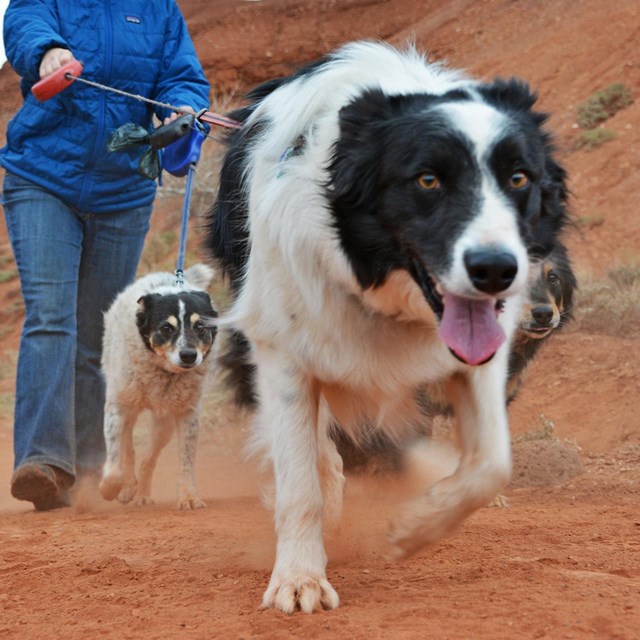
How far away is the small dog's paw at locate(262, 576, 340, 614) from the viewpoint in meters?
3.32

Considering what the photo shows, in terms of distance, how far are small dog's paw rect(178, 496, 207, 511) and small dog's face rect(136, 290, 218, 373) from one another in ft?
2.83

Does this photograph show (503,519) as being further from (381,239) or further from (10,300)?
(10,300)

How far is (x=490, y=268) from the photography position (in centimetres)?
299

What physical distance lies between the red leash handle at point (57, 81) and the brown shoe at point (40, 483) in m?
2.03

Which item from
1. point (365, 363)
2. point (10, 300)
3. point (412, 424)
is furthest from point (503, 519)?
point (10, 300)

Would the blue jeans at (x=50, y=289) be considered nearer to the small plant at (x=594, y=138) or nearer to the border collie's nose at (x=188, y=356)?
the border collie's nose at (x=188, y=356)

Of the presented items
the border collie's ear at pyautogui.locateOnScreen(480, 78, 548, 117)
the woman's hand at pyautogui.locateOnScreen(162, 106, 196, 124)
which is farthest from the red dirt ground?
the woman's hand at pyautogui.locateOnScreen(162, 106, 196, 124)

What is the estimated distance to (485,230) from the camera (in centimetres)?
303

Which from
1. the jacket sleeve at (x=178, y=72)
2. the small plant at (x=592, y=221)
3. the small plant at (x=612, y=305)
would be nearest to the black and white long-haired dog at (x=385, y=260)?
the jacket sleeve at (x=178, y=72)

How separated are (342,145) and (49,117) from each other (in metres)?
2.85

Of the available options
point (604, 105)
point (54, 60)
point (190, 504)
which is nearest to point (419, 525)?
point (54, 60)

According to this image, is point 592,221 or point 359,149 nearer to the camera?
point 359,149

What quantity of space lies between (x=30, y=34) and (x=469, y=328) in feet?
10.9

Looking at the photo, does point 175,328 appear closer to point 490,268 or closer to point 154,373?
point 154,373
